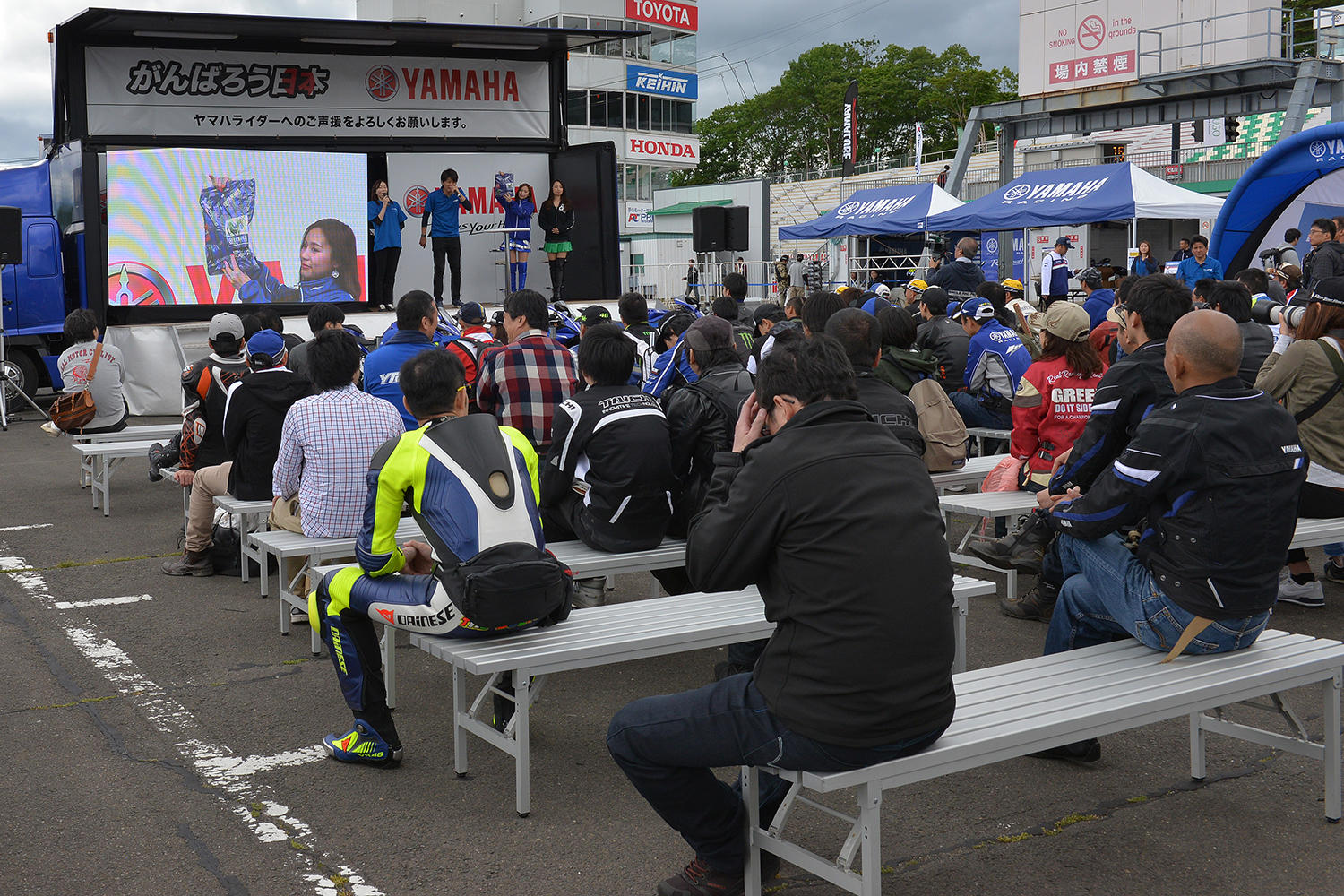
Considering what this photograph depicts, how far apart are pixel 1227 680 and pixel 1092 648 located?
1.47 ft

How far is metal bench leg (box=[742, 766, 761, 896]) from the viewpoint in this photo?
317 cm

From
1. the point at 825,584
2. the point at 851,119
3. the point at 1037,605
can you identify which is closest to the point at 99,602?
the point at 1037,605

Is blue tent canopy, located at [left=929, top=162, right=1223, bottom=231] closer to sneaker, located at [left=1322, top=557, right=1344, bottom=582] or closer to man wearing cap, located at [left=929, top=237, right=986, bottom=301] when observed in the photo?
man wearing cap, located at [left=929, top=237, right=986, bottom=301]

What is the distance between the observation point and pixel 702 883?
321 centimetres

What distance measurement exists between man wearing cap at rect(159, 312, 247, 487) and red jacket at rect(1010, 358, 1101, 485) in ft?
14.5

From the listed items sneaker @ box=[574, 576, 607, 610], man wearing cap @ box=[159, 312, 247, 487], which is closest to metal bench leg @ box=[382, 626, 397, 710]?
sneaker @ box=[574, 576, 607, 610]

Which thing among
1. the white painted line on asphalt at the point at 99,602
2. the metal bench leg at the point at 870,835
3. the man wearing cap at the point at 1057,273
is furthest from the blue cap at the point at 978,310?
the man wearing cap at the point at 1057,273

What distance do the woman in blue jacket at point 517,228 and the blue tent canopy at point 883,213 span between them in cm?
691

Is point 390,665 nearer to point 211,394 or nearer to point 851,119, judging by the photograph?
point 211,394

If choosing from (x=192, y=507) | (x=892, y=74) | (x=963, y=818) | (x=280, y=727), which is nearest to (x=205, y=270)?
(x=192, y=507)

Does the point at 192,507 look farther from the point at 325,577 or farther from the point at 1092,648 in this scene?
the point at 1092,648

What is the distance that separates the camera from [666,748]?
9.89 feet

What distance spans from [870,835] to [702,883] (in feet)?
1.68

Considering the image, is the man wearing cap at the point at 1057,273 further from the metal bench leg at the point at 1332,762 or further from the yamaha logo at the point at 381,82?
the metal bench leg at the point at 1332,762
